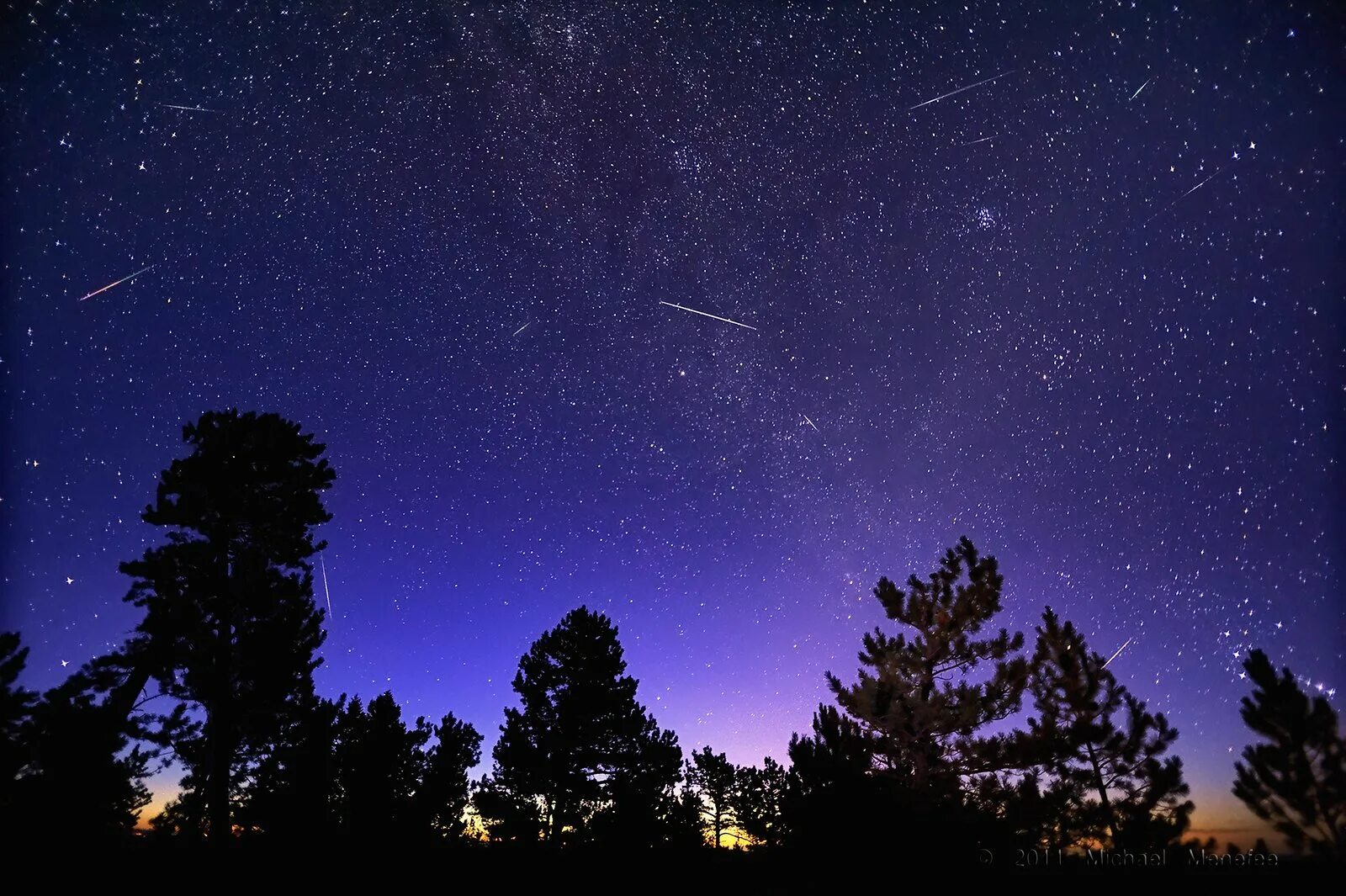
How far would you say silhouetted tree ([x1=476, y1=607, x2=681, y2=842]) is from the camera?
25766 mm

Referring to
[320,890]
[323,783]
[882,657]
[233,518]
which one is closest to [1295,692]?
[882,657]

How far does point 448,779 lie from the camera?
31297 mm

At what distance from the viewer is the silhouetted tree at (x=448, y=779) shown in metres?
29.2

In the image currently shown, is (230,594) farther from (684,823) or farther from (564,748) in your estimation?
(684,823)

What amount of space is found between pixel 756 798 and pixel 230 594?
3809cm

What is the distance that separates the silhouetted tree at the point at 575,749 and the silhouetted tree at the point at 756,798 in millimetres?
13909

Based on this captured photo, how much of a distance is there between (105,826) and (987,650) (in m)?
23.0

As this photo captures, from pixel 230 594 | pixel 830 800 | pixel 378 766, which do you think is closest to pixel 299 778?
pixel 378 766

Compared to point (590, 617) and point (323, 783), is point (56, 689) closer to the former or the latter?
point (323, 783)

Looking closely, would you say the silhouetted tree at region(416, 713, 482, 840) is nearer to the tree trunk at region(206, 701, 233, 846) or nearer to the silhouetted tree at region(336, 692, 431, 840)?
the silhouetted tree at region(336, 692, 431, 840)

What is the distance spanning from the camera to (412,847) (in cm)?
1265

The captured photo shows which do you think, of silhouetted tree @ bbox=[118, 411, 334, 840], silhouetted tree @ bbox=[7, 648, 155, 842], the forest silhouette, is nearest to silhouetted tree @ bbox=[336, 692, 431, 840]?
the forest silhouette

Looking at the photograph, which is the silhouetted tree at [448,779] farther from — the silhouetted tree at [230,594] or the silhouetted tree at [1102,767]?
the silhouetted tree at [1102,767]

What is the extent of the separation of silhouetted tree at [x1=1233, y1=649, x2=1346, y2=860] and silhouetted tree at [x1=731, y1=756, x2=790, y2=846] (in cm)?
2963
